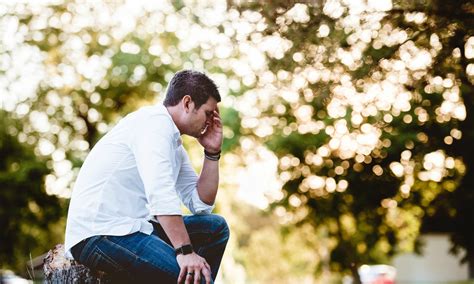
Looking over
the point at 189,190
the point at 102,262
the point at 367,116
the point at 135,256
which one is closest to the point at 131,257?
the point at 135,256

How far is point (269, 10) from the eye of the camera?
7.34m

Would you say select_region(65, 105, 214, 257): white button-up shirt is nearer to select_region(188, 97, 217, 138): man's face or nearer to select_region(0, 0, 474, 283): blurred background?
select_region(188, 97, 217, 138): man's face

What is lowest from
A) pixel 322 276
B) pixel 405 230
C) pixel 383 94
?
pixel 322 276

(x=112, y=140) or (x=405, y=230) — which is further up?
(x=112, y=140)

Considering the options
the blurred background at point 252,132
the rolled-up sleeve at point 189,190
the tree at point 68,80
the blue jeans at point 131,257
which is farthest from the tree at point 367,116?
the blue jeans at point 131,257

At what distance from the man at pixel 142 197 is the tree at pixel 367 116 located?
3.67 m

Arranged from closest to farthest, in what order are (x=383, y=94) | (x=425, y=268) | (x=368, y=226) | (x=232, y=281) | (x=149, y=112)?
(x=149, y=112) → (x=383, y=94) → (x=368, y=226) → (x=232, y=281) → (x=425, y=268)

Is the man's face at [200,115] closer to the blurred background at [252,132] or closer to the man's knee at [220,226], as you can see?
the man's knee at [220,226]

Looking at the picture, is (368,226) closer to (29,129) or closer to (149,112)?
(29,129)

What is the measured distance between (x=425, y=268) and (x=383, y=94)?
1759 inches

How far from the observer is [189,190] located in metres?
4.31

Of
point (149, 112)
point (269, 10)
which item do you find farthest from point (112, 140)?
point (269, 10)

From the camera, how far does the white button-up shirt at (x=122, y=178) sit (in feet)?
12.0

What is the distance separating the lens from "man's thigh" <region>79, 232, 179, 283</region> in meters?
3.63
